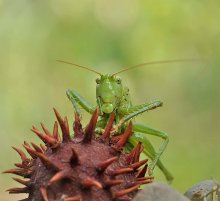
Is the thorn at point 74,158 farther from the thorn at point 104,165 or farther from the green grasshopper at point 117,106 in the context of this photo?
the green grasshopper at point 117,106

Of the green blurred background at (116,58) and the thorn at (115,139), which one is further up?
the green blurred background at (116,58)

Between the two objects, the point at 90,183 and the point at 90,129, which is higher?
the point at 90,129

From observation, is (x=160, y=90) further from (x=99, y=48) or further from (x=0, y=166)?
(x=0, y=166)

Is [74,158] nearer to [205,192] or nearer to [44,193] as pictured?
[44,193]

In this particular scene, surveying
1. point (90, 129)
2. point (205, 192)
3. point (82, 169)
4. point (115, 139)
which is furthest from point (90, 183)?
point (205, 192)

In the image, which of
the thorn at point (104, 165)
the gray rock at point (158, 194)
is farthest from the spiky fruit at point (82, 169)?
the gray rock at point (158, 194)

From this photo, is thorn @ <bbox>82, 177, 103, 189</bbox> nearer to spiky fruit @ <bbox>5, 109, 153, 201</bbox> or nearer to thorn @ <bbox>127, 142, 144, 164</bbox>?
spiky fruit @ <bbox>5, 109, 153, 201</bbox>
